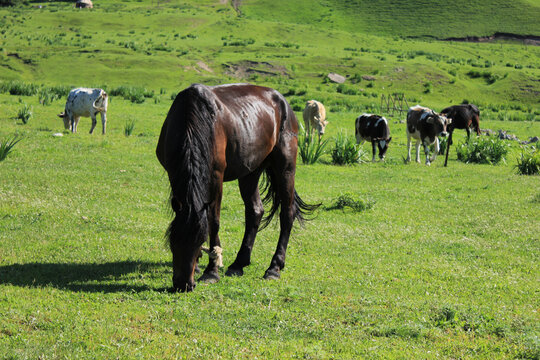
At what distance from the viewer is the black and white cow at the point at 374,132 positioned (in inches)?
862

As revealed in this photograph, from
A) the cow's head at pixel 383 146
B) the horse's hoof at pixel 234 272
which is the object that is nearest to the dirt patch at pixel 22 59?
the cow's head at pixel 383 146

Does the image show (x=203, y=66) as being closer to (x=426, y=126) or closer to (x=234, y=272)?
(x=426, y=126)

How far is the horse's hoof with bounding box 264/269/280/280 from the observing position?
26.5 ft

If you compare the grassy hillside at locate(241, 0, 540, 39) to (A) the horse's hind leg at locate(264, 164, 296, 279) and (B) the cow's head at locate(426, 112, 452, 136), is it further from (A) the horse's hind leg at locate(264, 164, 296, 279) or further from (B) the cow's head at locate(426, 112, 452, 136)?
(A) the horse's hind leg at locate(264, 164, 296, 279)

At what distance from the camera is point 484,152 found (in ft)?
73.1

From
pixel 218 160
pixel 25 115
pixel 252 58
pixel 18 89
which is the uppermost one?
pixel 218 160

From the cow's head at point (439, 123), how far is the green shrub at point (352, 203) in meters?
8.83

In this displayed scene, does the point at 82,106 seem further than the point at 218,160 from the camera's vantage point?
Yes

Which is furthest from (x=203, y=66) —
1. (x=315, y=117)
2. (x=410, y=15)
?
(x=410, y=15)

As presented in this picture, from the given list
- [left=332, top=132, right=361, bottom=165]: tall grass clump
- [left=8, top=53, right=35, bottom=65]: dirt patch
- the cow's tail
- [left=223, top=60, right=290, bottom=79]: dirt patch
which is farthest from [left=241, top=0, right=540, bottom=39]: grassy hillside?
[left=332, top=132, right=361, bottom=165]: tall grass clump

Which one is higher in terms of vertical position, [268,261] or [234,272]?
[234,272]

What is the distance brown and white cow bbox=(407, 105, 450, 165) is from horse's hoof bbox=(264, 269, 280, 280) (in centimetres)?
1453

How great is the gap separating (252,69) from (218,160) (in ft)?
159

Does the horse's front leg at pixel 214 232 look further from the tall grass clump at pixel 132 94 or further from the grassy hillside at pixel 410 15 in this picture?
the grassy hillside at pixel 410 15
